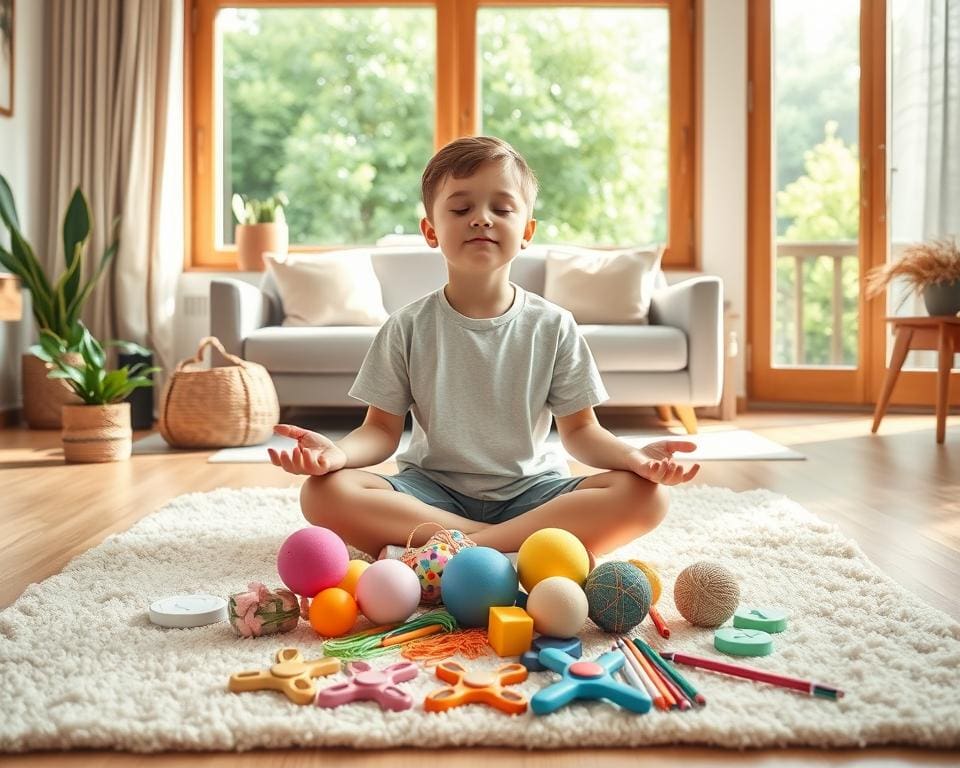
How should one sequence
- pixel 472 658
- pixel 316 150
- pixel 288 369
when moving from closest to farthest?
1. pixel 472 658
2. pixel 288 369
3. pixel 316 150

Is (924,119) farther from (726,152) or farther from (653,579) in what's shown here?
(653,579)

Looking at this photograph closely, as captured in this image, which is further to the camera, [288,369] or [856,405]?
[856,405]

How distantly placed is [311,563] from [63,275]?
3077 millimetres

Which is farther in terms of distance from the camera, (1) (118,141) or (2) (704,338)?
(1) (118,141)

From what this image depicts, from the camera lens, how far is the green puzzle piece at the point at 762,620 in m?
1.24

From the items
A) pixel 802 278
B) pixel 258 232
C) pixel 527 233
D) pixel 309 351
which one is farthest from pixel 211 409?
pixel 802 278

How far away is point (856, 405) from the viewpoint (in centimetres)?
461

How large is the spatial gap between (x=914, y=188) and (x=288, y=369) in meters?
2.95

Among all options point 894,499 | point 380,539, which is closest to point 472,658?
point 380,539

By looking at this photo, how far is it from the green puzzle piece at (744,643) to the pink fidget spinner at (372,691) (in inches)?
15.4

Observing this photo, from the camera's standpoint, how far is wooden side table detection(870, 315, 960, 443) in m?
3.38

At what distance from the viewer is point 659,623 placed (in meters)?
1.26

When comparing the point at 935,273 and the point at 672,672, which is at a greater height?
the point at 935,273

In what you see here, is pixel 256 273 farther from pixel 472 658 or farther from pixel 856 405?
pixel 472 658
